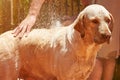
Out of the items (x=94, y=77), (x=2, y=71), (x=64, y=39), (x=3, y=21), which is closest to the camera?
(x=64, y=39)

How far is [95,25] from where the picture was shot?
72.1 inches

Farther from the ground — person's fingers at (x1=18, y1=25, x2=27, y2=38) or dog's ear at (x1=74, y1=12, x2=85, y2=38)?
dog's ear at (x1=74, y1=12, x2=85, y2=38)

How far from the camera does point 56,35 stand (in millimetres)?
2020

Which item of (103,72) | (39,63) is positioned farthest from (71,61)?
(103,72)

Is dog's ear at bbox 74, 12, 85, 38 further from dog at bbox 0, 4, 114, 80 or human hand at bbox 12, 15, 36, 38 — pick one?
human hand at bbox 12, 15, 36, 38

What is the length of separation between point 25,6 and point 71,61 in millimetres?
1267

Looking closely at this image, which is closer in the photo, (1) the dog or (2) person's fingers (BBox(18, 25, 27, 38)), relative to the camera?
(1) the dog

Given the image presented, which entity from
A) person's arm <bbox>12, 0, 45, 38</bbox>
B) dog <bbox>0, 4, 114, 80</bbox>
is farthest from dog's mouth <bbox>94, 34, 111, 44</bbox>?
person's arm <bbox>12, 0, 45, 38</bbox>

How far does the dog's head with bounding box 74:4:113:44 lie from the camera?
1.80 m

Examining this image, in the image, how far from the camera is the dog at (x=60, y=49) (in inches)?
72.9

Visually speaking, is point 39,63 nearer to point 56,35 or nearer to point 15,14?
point 56,35

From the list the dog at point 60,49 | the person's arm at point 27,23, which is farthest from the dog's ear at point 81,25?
the person's arm at point 27,23

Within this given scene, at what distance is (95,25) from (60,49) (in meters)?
0.25

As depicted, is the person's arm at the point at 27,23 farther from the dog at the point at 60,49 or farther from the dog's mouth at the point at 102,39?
the dog's mouth at the point at 102,39
